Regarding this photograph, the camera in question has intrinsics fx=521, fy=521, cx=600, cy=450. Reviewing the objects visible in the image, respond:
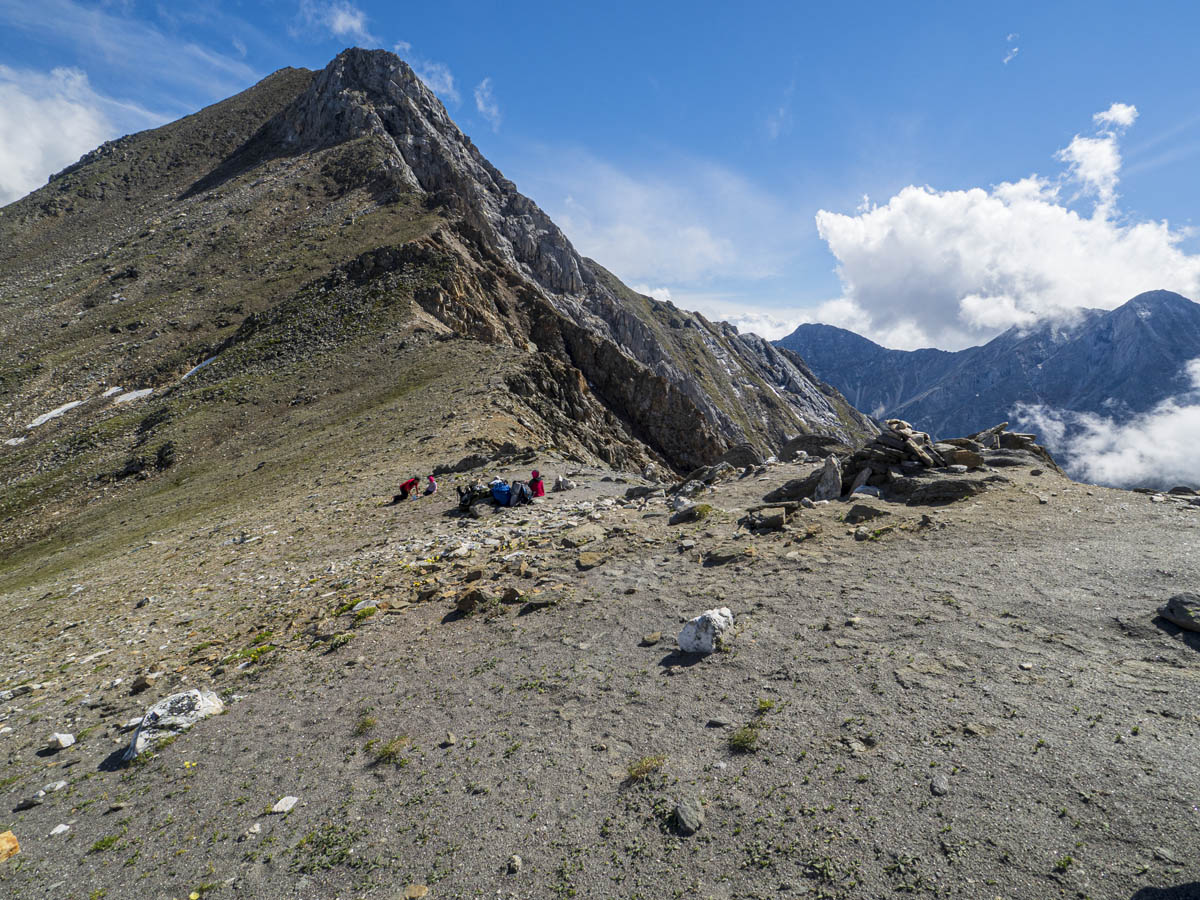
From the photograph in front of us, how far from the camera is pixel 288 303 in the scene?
55.9 metres

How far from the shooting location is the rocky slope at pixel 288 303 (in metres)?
39.9

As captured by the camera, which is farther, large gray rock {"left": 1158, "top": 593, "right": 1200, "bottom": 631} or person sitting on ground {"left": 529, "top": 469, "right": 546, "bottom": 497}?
person sitting on ground {"left": 529, "top": 469, "right": 546, "bottom": 497}

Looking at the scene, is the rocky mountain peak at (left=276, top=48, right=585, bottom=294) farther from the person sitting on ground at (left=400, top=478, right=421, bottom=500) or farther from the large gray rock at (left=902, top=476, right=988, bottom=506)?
the large gray rock at (left=902, top=476, right=988, bottom=506)

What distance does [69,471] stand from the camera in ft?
126

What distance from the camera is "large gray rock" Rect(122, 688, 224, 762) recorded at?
8.11 m

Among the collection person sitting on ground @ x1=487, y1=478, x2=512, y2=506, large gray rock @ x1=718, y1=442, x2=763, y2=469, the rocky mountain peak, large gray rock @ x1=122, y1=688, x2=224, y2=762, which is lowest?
large gray rock @ x1=122, y1=688, x2=224, y2=762

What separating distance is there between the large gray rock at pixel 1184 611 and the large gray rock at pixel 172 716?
15552 mm

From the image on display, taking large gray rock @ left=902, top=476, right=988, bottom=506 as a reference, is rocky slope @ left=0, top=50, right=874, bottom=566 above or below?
above

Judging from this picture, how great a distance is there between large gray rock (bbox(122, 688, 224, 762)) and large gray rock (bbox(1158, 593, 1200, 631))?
15552 mm

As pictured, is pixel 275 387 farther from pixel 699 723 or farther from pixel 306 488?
pixel 699 723

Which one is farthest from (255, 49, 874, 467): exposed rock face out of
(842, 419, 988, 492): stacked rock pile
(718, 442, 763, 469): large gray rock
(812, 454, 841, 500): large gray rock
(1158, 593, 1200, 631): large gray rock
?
(1158, 593, 1200, 631): large gray rock

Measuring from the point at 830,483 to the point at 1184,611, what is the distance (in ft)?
30.9

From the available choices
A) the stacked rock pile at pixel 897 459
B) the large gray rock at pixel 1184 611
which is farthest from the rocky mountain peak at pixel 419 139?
the large gray rock at pixel 1184 611

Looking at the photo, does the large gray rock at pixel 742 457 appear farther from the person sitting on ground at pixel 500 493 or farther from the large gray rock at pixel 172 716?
the large gray rock at pixel 172 716
